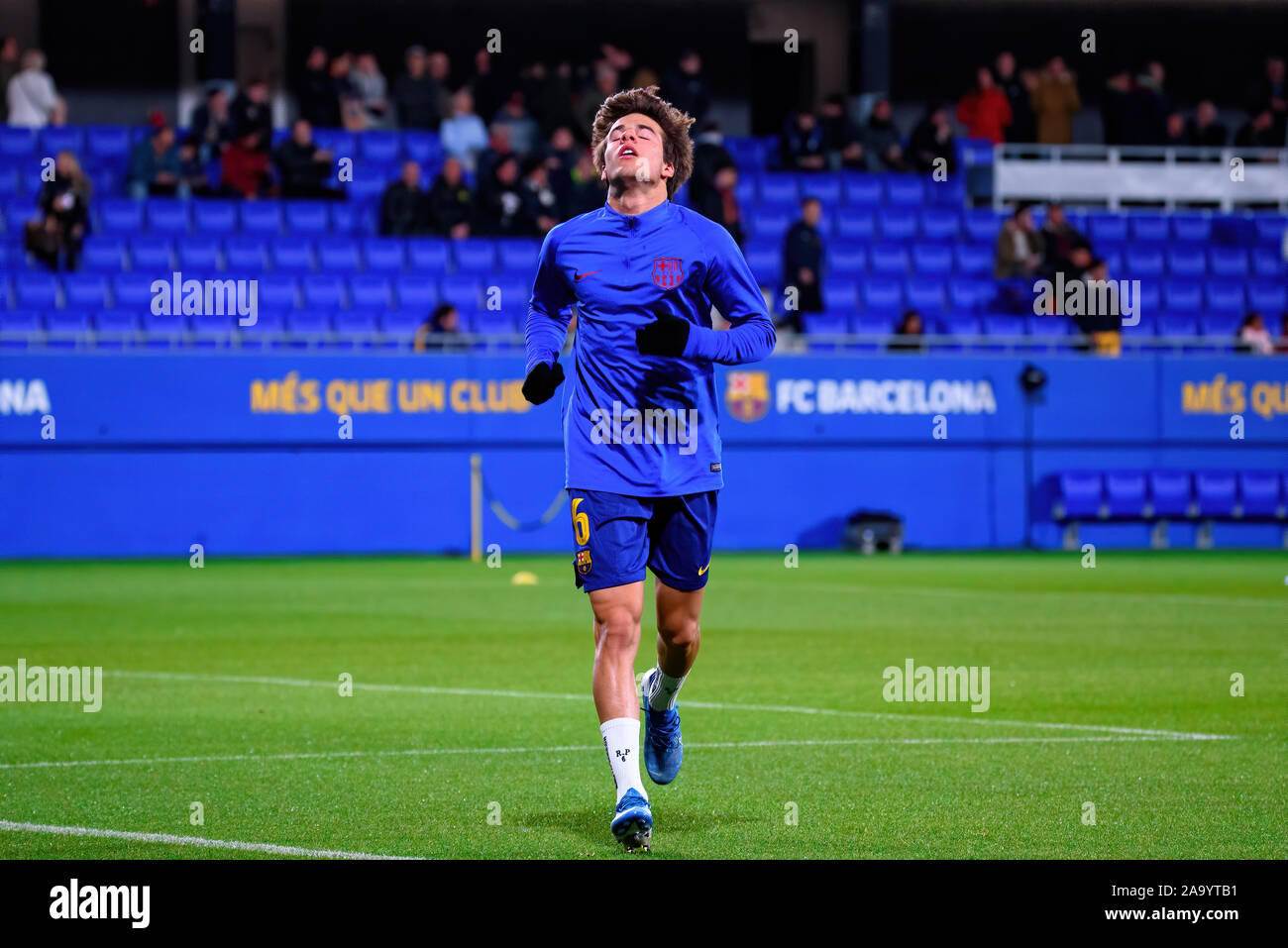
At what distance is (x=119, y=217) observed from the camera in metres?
27.0

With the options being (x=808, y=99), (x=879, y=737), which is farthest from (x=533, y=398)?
(x=808, y=99)

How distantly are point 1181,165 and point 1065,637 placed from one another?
20482 mm

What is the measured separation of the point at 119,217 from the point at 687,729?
1973 centimetres

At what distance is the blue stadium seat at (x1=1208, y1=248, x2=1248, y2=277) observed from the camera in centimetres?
3122

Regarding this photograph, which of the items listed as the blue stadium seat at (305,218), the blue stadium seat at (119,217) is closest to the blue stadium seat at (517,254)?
the blue stadium seat at (305,218)

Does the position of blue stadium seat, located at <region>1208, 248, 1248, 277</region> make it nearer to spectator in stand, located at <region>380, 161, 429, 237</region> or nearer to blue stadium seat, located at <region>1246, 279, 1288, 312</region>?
blue stadium seat, located at <region>1246, 279, 1288, 312</region>

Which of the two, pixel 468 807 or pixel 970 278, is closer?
pixel 468 807

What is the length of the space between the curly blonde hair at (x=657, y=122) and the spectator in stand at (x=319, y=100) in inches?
928

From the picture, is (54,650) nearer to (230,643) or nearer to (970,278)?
(230,643)

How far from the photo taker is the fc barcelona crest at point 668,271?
6719 millimetres

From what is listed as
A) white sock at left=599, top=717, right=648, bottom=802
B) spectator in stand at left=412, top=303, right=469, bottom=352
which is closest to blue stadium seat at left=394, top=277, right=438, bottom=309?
spectator in stand at left=412, top=303, right=469, bottom=352

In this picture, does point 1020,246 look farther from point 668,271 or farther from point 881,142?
point 668,271

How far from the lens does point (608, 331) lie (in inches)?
265

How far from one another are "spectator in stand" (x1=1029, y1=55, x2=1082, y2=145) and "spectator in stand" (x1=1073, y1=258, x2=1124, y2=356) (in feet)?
14.8
